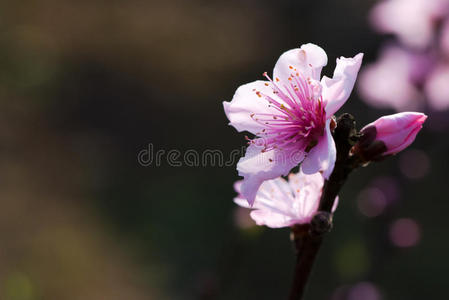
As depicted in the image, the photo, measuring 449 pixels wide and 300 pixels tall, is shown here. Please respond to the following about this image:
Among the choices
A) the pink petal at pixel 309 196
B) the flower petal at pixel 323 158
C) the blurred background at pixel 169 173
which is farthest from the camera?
the blurred background at pixel 169 173

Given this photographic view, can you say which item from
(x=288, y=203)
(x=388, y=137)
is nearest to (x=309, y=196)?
(x=288, y=203)

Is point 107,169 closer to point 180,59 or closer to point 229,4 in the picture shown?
point 180,59

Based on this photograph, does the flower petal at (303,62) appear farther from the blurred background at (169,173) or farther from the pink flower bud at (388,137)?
the blurred background at (169,173)

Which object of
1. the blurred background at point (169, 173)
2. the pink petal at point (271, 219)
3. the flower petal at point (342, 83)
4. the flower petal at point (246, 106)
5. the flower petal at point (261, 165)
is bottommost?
the blurred background at point (169, 173)

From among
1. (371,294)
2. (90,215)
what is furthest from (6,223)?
(371,294)

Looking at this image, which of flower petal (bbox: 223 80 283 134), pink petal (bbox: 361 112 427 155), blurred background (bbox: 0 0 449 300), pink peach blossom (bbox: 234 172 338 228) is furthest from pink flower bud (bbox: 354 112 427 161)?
blurred background (bbox: 0 0 449 300)

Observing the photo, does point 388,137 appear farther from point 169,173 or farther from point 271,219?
point 169,173

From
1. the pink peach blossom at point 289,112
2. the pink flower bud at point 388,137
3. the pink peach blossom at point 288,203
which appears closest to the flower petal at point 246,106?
the pink peach blossom at point 289,112

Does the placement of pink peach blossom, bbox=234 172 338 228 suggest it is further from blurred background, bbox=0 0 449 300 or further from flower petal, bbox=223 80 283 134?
blurred background, bbox=0 0 449 300
